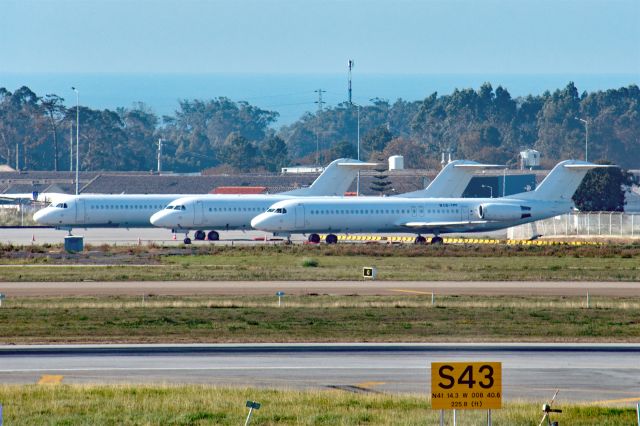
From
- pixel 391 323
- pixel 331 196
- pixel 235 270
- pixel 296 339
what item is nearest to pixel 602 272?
pixel 235 270

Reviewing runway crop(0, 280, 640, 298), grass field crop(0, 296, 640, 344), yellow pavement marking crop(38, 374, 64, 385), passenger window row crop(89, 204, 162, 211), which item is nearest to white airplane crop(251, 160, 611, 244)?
passenger window row crop(89, 204, 162, 211)

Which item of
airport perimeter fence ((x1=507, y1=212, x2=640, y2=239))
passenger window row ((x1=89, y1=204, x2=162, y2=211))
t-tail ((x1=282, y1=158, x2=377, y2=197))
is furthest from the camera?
t-tail ((x1=282, y1=158, x2=377, y2=197))

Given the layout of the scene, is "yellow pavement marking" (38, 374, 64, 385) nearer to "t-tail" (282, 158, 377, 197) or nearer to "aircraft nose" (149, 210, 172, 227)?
"aircraft nose" (149, 210, 172, 227)

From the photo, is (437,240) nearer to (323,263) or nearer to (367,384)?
(323,263)

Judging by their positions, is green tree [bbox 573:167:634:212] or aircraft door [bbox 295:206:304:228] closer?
aircraft door [bbox 295:206:304:228]

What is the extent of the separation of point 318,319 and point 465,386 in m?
21.0

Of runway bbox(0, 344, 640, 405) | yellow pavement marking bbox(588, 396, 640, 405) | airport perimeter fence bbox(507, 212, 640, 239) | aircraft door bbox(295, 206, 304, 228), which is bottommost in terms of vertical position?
runway bbox(0, 344, 640, 405)

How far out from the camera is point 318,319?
3816 cm

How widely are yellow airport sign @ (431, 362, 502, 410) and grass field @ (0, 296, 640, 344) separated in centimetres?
1620

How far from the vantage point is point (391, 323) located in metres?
37.5

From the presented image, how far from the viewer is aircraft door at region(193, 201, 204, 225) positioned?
278 feet

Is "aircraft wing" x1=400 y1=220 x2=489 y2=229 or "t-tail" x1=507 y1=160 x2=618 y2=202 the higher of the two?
"t-tail" x1=507 y1=160 x2=618 y2=202

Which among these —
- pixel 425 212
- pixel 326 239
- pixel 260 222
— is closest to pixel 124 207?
pixel 260 222

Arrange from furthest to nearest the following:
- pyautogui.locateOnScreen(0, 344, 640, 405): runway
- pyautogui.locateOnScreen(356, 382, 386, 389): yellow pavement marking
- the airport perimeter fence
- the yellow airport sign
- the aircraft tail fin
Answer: the aircraft tail fin
the airport perimeter fence
pyautogui.locateOnScreen(0, 344, 640, 405): runway
pyautogui.locateOnScreen(356, 382, 386, 389): yellow pavement marking
the yellow airport sign
